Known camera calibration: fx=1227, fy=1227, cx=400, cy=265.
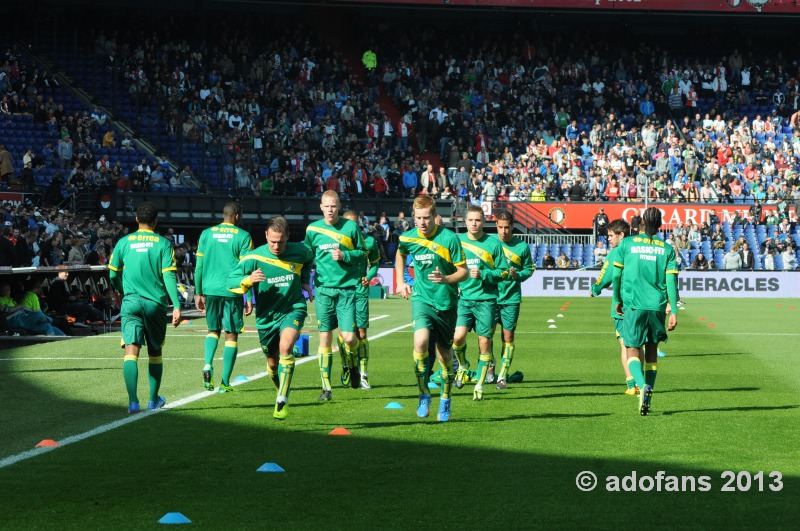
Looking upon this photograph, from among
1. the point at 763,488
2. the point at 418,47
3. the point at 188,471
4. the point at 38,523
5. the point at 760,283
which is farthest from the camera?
the point at 418,47

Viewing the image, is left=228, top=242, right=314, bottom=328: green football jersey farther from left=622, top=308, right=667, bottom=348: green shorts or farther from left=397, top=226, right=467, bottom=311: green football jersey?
left=622, top=308, right=667, bottom=348: green shorts

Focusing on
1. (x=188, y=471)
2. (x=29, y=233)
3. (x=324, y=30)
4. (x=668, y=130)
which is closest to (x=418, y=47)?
(x=324, y=30)

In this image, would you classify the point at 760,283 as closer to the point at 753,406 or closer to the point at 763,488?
the point at 753,406

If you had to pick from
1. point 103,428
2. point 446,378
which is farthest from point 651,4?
point 103,428

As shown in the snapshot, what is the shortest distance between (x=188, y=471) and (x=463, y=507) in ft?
7.38

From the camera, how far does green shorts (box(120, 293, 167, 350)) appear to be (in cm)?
1165

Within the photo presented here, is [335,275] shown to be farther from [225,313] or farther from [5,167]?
[5,167]

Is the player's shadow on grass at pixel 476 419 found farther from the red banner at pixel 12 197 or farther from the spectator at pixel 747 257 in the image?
the spectator at pixel 747 257

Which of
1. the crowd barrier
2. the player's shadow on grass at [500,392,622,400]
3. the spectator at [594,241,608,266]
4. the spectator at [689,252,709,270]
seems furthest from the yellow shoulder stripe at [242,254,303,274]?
the spectator at [689,252,709,270]

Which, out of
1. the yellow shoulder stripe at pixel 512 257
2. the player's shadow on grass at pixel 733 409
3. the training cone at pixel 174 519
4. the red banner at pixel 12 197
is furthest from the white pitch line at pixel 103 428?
the red banner at pixel 12 197

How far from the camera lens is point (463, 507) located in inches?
294

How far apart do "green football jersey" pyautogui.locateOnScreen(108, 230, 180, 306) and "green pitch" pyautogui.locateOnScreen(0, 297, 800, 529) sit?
1.20 meters

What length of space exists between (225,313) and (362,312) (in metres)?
1.56

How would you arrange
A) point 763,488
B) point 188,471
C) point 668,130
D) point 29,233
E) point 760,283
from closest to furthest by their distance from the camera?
1. point 763,488
2. point 188,471
3. point 29,233
4. point 760,283
5. point 668,130
